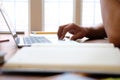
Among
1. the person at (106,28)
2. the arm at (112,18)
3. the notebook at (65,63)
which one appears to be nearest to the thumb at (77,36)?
the person at (106,28)

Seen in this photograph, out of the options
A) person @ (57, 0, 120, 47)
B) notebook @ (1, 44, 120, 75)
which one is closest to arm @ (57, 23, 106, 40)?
person @ (57, 0, 120, 47)

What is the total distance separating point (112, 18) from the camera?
103 centimetres

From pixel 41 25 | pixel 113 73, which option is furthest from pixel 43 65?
pixel 41 25

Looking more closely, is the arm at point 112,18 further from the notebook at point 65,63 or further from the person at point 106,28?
the notebook at point 65,63

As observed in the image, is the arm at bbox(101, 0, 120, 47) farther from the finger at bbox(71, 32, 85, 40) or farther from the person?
the finger at bbox(71, 32, 85, 40)

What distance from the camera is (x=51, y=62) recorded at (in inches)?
20.3

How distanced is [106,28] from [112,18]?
0.16 ft

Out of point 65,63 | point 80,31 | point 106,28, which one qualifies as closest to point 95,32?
Result: point 80,31

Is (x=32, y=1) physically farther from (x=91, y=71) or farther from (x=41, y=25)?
(x=91, y=71)

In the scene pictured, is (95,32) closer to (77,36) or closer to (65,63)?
(77,36)

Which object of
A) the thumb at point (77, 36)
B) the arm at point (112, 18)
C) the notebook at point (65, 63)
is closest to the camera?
the notebook at point (65, 63)

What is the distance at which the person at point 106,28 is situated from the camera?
3.24 feet

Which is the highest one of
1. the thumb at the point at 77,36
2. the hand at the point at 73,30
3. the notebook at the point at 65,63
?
the notebook at the point at 65,63

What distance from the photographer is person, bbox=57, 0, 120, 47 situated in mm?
987
